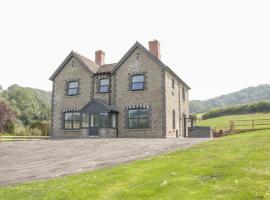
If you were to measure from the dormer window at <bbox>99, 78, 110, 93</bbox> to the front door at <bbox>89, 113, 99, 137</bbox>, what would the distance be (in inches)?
123

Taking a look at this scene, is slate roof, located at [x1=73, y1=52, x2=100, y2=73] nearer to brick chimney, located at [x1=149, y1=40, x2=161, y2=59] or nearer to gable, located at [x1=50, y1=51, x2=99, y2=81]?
gable, located at [x1=50, y1=51, x2=99, y2=81]

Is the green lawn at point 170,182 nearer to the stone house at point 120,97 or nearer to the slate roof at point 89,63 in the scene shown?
the stone house at point 120,97

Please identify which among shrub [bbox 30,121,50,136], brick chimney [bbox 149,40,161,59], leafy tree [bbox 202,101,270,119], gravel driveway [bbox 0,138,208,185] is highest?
brick chimney [bbox 149,40,161,59]

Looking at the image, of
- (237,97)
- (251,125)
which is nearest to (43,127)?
(251,125)

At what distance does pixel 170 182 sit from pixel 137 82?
850 inches

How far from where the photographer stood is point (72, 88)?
33.9 m

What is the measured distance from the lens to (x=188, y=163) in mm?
12242

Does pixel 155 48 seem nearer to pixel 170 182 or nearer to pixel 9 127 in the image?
pixel 170 182

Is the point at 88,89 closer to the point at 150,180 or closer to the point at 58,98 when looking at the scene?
the point at 58,98

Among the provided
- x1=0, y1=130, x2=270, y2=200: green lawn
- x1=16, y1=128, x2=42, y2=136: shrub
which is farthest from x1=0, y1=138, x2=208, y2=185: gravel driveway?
x1=16, y1=128, x2=42, y2=136: shrub

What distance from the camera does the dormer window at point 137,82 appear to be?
30250 mm

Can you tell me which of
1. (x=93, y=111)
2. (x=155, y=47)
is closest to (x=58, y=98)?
(x=93, y=111)

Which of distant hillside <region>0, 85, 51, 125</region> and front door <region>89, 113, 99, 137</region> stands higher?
distant hillside <region>0, 85, 51, 125</region>

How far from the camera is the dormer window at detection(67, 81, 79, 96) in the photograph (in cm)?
3361
